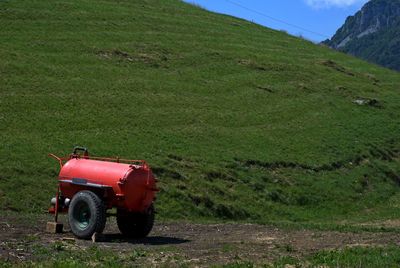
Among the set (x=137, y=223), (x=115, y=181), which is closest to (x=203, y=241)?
(x=137, y=223)

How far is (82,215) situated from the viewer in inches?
673

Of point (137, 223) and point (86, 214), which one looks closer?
point (86, 214)

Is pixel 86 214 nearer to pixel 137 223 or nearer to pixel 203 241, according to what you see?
pixel 137 223

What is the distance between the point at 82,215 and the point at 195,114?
74.3 feet

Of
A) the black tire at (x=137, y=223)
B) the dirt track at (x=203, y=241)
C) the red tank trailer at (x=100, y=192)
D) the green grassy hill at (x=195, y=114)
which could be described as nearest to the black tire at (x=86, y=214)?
the red tank trailer at (x=100, y=192)

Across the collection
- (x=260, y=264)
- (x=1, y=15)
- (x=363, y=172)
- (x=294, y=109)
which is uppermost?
(x=1, y=15)

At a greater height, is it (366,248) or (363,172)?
(363,172)

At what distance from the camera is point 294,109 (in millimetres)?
46188

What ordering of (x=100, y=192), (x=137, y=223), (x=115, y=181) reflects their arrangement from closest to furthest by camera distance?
(x=115, y=181), (x=100, y=192), (x=137, y=223)

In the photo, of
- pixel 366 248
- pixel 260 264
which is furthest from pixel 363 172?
pixel 260 264

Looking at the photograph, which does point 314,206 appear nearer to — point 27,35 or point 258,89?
point 258,89

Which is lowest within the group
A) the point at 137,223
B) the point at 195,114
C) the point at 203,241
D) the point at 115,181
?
the point at 203,241

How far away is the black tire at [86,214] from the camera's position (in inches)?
651

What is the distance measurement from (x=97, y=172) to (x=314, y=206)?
1558cm
